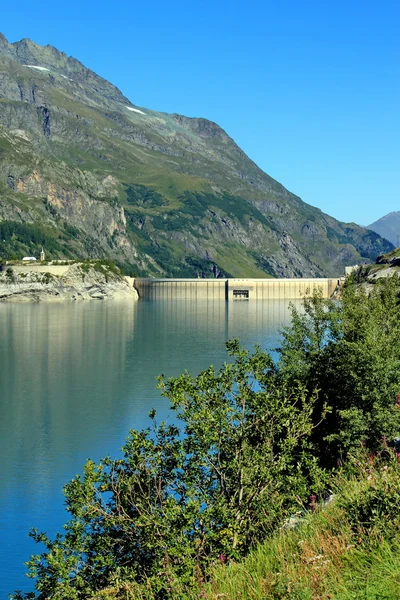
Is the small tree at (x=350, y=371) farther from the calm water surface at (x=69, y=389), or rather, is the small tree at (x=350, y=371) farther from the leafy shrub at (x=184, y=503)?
the calm water surface at (x=69, y=389)

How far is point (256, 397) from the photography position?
80.2 ft

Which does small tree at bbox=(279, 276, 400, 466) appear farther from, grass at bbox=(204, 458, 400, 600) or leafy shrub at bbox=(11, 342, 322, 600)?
grass at bbox=(204, 458, 400, 600)

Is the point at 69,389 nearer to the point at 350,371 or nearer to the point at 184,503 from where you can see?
the point at 350,371

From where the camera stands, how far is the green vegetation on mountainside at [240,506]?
1290 centimetres

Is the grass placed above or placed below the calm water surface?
above

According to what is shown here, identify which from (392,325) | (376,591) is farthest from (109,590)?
(392,325)

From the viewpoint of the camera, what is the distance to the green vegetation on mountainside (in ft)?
42.3

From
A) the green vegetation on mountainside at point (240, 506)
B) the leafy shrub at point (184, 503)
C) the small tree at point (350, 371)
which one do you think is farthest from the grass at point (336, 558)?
the small tree at point (350, 371)

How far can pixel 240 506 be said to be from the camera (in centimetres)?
2031

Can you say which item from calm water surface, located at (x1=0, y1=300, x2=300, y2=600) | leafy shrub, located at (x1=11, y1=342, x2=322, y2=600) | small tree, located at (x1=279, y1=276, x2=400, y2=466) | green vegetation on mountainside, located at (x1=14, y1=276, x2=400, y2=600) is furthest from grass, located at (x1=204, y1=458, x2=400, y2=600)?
calm water surface, located at (x1=0, y1=300, x2=300, y2=600)

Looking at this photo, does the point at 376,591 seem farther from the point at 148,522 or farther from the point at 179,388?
the point at 179,388

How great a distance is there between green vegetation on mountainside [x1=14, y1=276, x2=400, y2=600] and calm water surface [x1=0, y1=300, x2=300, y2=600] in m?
9.95

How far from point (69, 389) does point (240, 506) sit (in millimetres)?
52796

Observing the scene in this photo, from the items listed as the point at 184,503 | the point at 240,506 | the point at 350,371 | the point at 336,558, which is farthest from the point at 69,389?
the point at 336,558
